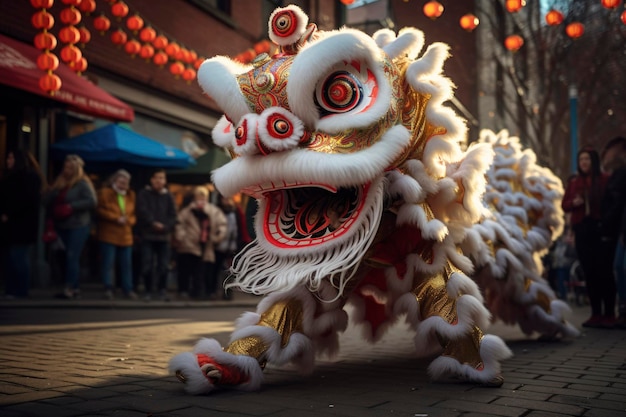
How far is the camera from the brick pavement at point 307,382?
2.84 m

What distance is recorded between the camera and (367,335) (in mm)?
4148

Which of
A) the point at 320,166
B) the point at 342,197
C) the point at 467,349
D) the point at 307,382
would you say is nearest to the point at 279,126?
the point at 320,166

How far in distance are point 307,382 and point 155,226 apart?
249 inches

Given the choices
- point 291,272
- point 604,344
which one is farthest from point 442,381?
point 604,344

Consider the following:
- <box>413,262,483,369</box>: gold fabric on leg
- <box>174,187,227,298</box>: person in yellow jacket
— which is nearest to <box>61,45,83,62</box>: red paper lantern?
<box>174,187,227,298</box>: person in yellow jacket

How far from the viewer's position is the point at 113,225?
9.10 meters

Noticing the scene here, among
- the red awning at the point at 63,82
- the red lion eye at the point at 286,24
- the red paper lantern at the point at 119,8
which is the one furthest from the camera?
the red paper lantern at the point at 119,8

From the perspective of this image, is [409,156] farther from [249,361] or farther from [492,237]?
[249,361]

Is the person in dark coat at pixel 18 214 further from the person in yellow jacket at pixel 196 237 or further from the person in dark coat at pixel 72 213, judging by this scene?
the person in yellow jacket at pixel 196 237

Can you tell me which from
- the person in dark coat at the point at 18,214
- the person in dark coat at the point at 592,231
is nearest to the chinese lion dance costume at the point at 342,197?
the person in dark coat at the point at 592,231

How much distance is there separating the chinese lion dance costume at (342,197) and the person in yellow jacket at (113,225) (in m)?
5.78

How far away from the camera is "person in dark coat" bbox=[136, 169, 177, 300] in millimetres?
9523

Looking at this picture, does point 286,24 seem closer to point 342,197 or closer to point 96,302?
point 342,197

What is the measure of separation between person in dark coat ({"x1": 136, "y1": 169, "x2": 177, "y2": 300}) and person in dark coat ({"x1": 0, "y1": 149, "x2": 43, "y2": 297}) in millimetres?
1667
